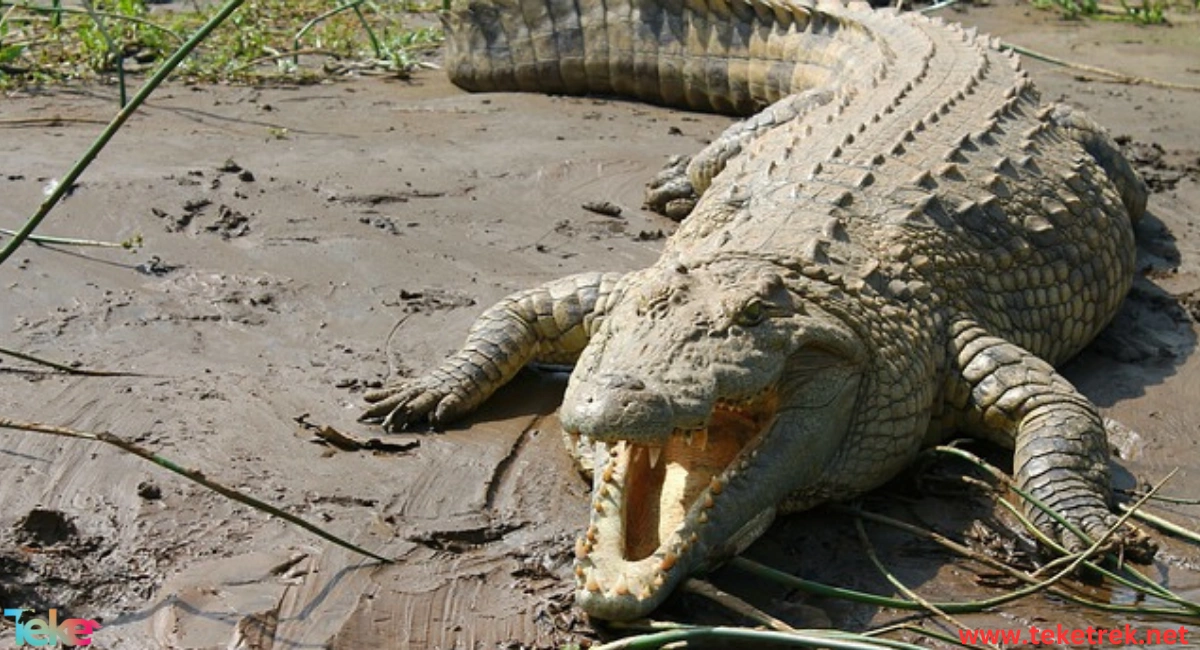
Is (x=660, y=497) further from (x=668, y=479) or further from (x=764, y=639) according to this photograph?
(x=764, y=639)

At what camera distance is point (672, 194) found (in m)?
6.66

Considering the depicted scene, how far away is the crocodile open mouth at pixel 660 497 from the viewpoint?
354 centimetres

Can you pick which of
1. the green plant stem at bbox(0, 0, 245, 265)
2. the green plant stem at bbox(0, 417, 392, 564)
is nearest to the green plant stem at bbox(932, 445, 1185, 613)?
the green plant stem at bbox(0, 417, 392, 564)

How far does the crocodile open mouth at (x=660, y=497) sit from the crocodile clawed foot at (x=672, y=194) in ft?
8.57

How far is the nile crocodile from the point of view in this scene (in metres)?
3.72

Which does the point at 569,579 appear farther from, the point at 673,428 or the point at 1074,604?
the point at 1074,604

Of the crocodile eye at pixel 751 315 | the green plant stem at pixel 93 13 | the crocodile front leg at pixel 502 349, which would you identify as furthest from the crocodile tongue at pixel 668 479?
the green plant stem at pixel 93 13

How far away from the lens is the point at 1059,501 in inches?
162

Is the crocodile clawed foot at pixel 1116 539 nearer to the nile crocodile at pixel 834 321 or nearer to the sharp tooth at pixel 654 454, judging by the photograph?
the nile crocodile at pixel 834 321

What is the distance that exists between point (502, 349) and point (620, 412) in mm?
1470

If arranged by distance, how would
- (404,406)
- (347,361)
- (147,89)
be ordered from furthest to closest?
1. (347,361)
2. (404,406)
3. (147,89)

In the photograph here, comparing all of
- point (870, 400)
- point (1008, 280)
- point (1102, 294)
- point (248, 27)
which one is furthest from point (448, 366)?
point (248, 27)

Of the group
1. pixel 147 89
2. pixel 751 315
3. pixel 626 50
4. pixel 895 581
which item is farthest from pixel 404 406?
pixel 626 50

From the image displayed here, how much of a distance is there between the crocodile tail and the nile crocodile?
1.17 metres
